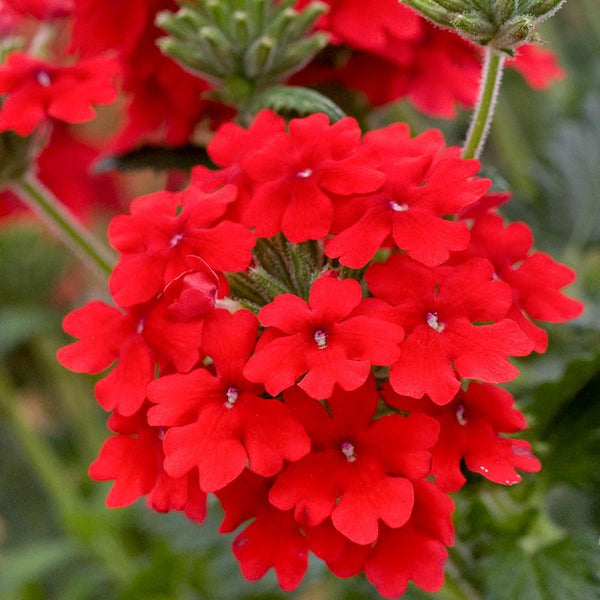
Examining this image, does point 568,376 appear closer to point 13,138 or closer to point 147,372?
point 147,372

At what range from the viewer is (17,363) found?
1.36m

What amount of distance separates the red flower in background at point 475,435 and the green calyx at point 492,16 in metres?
0.18

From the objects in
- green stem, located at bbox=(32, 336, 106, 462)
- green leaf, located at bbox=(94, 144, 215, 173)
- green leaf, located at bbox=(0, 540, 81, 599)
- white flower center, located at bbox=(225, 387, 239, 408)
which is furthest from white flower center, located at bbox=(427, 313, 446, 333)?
green stem, located at bbox=(32, 336, 106, 462)

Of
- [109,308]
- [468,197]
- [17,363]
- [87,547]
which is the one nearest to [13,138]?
[109,308]

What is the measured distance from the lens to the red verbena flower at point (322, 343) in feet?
1.43

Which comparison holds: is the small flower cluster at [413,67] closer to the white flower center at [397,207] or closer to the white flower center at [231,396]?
the white flower center at [397,207]

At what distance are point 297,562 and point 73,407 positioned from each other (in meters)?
0.73

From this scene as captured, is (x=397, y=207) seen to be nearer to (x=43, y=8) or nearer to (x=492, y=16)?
(x=492, y=16)

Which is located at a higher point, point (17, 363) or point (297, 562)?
point (297, 562)

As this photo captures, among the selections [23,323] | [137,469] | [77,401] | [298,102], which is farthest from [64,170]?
[137,469]

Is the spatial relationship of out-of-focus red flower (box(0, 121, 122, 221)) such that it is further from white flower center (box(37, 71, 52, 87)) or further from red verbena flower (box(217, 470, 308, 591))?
red verbena flower (box(217, 470, 308, 591))

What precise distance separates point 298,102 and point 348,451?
0.83ft

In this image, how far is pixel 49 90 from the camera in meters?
0.63

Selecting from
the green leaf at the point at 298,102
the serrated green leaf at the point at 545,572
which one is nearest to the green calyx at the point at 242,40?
the green leaf at the point at 298,102
